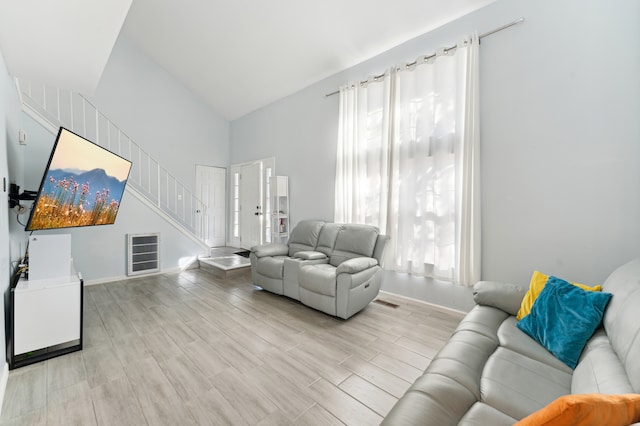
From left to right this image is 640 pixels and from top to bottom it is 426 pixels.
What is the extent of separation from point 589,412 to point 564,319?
3.93 feet

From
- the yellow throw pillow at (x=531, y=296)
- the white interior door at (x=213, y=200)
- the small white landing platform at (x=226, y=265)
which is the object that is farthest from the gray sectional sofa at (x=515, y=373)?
the white interior door at (x=213, y=200)

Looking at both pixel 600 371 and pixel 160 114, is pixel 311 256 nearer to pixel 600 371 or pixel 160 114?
pixel 600 371

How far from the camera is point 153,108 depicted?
5.54 meters

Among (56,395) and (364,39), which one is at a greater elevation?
(364,39)

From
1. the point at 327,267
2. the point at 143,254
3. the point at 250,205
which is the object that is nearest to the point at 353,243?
the point at 327,267

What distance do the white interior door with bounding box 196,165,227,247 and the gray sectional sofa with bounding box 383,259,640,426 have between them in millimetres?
5994

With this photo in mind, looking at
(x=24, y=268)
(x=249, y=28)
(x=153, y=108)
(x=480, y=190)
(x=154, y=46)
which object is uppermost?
(x=154, y=46)

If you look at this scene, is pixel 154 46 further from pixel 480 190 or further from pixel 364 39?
pixel 480 190

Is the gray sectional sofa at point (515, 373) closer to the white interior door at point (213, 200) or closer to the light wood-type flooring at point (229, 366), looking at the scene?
the light wood-type flooring at point (229, 366)

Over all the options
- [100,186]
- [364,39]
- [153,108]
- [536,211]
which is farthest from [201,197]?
[536,211]

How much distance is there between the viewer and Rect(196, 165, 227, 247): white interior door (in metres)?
6.31

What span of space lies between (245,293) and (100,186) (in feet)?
7.10

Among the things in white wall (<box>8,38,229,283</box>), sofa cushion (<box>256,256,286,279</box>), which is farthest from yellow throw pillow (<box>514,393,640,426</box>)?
white wall (<box>8,38,229,283</box>)

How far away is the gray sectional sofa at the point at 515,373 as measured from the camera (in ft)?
Result: 3.26
